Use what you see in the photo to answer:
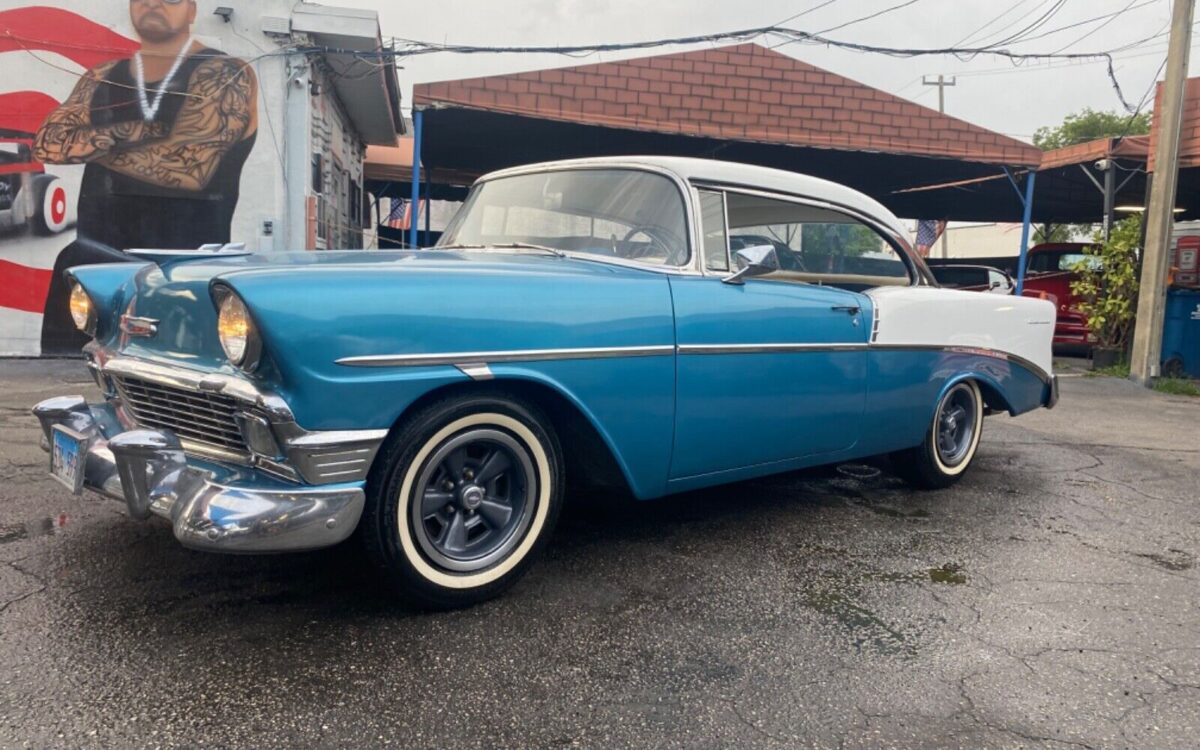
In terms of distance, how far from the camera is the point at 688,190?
3.41m

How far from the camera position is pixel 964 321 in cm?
438

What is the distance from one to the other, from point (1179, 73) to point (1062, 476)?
7583 millimetres

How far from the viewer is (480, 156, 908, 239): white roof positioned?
3.51 m

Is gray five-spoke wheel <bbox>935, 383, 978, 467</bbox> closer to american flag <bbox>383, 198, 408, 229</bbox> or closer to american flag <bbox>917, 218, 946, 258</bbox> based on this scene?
american flag <bbox>917, 218, 946, 258</bbox>

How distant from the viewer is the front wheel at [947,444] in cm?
437

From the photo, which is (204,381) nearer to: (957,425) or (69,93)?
(957,425)

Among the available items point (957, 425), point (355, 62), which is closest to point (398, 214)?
point (355, 62)

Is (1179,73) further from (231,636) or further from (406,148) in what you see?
(406,148)

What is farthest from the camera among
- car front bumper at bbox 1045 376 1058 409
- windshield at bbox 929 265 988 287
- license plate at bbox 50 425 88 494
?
windshield at bbox 929 265 988 287

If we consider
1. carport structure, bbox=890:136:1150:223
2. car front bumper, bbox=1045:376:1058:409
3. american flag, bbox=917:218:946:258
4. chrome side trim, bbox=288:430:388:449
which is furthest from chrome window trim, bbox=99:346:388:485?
american flag, bbox=917:218:946:258

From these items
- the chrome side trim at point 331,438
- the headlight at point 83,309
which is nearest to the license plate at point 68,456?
the headlight at point 83,309

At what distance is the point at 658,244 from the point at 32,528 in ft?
8.52

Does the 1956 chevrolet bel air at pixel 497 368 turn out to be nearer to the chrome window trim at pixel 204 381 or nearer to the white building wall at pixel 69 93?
the chrome window trim at pixel 204 381

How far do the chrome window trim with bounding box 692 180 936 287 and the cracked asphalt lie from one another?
51.0 inches
